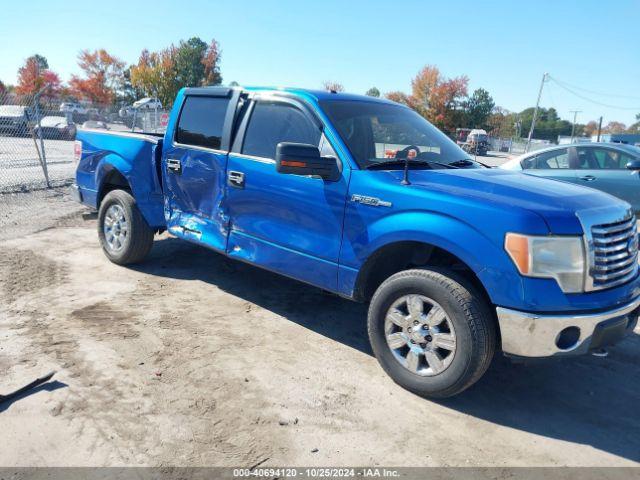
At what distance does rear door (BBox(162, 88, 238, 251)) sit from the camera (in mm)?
4547

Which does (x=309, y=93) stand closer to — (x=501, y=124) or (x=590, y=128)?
(x=501, y=124)

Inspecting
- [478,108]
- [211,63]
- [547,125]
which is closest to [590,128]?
[547,125]

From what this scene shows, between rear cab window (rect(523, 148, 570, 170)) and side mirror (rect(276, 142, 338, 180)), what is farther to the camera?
rear cab window (rect(523, 148, 570, 170))

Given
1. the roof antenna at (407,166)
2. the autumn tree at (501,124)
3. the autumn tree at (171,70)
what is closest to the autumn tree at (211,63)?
the autumn tree at (171,70)

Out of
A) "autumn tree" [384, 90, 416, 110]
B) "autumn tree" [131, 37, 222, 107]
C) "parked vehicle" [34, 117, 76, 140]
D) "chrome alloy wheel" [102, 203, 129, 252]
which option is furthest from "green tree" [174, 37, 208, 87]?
"chrome alloy wheel" [102, 203, 129, 252]

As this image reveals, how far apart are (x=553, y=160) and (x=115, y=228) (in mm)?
7240

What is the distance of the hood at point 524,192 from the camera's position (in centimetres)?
288

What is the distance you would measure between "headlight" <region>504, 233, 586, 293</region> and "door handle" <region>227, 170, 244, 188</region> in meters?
2.34

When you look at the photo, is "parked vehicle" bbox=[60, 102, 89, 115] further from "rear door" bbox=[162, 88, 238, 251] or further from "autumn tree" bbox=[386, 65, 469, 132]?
"autumn tree" bbox=[386, 65, 469, 132]

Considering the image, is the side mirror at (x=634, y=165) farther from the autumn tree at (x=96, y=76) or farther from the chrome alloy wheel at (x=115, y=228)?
the autumn tree at (x=96, y=76)

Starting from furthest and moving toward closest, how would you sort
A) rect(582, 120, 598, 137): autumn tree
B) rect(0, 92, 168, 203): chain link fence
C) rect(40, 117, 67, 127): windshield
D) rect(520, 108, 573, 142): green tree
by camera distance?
1. rect(582, 120, 598, 137): autumn tree
2. rect(520, 108, 573, 142): green tree
3. rect(40, 117, 67, 127): windshield
4. rect(0, 92, 168, 203): chain link fence

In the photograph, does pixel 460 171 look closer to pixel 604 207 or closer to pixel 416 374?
pixel 604 207

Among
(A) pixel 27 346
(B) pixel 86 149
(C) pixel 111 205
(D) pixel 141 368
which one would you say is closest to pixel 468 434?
(D) pixel 141 368

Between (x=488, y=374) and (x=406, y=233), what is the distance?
1387mm
